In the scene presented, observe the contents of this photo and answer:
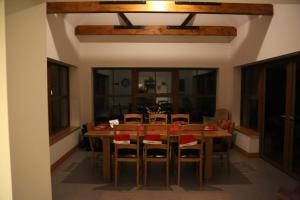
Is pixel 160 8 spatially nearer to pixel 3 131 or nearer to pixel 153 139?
pixel 153 139

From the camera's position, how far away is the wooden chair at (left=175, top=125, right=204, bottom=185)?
2.94 metres

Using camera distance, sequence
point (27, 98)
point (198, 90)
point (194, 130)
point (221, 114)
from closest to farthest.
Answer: point (27, 98) < point (194, 130) < point (221, 114) < point (198, 90)

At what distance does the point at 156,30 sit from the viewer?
487cm

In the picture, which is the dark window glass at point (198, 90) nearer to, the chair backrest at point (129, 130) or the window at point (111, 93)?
the window at point (111, 93)

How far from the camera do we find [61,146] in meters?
4.06

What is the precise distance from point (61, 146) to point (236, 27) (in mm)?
4851

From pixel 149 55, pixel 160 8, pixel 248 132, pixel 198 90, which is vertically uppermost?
pixel 160 8

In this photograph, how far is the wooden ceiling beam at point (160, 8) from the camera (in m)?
3.38

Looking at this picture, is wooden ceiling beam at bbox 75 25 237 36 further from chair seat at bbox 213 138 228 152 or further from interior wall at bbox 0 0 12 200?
interior wall at bbox 0 0 12 200

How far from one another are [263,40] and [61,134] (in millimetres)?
4425

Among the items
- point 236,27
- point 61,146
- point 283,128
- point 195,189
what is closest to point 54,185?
point 61,146

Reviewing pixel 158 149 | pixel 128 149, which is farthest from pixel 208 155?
pixel 128 149

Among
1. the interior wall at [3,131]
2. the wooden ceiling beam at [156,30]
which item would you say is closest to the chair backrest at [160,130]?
the interior wall at [3,131]

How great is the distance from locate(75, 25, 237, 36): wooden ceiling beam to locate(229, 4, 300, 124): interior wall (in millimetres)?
433
